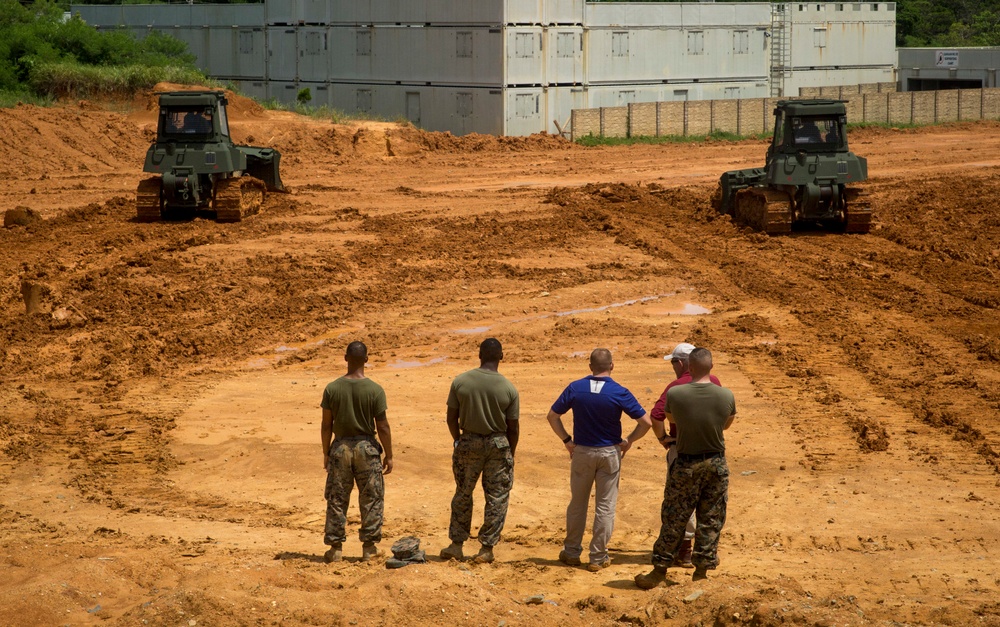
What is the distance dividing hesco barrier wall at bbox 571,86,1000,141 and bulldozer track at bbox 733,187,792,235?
18.1 m

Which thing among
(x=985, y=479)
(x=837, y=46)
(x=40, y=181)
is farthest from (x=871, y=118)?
(x=985, y=479)

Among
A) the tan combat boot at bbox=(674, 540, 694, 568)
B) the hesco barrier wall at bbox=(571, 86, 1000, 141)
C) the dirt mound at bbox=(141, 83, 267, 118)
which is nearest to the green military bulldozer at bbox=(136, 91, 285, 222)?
the dirt mound at bbox=(141, 83, 267, 118)

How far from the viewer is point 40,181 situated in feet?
102

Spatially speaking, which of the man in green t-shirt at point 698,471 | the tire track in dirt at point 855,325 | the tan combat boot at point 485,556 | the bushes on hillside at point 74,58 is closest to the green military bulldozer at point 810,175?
the tire track in dirt at point 855,325

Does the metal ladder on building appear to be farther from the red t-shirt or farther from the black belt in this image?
the black belt

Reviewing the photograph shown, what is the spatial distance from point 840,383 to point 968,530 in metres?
4.57

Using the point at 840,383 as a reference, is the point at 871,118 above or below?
above

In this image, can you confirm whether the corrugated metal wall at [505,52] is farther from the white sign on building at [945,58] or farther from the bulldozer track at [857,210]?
the bulldozer track at [857,210]

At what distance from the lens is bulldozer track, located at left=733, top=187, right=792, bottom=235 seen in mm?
23047

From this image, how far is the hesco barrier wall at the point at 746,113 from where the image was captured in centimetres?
4234

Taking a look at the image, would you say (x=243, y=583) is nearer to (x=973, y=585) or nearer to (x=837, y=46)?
(x=973, y=585)

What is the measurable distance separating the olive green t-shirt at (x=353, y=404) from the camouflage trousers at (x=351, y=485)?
0.11 metres

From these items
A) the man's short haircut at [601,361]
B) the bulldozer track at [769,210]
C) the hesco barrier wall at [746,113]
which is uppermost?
the hesco barrier wall at [746,113]

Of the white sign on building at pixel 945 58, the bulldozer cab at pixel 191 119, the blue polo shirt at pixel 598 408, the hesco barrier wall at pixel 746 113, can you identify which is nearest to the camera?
the blue polo shirt at pixel 598 408
